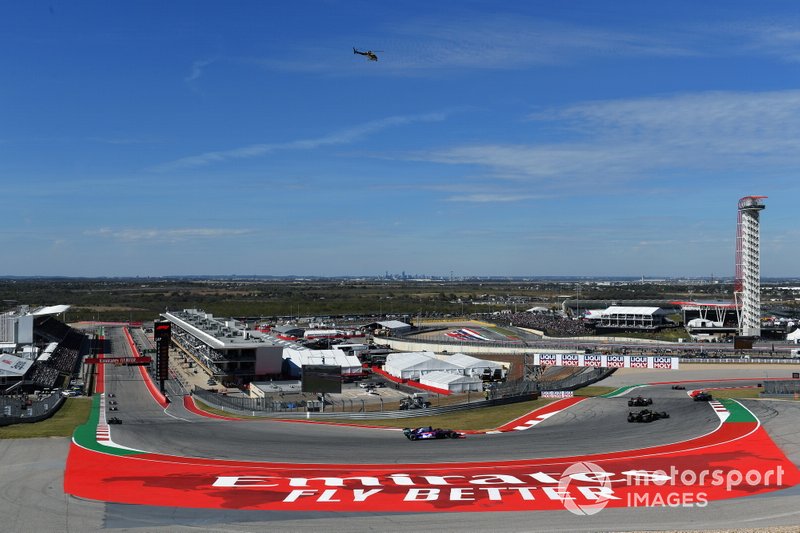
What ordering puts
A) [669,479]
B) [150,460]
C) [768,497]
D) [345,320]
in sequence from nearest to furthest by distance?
1. [768,497]
2. [669,479]
3. [150,460]
4. [345,320]

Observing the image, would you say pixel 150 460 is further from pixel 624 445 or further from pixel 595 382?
pixel 595 382

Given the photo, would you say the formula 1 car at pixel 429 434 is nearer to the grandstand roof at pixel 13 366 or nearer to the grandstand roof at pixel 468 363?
the grandstand roof at pixel 468 363

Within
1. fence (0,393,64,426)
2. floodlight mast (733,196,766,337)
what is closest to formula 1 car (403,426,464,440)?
fence (0,393,64,426)

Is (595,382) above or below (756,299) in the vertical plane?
below

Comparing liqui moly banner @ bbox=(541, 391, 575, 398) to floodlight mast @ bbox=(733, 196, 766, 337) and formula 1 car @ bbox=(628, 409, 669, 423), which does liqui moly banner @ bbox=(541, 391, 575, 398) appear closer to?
formula 1 car @ bbox=(628, 409, 669, 423)

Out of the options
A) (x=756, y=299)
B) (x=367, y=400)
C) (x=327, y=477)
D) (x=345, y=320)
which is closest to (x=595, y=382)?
(x=367, y=400)

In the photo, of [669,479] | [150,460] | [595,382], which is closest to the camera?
[669,479]

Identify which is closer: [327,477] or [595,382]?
[327,477]

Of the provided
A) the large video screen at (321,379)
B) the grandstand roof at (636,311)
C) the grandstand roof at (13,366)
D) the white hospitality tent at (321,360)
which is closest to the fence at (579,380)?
the large video screen at (321,379)
